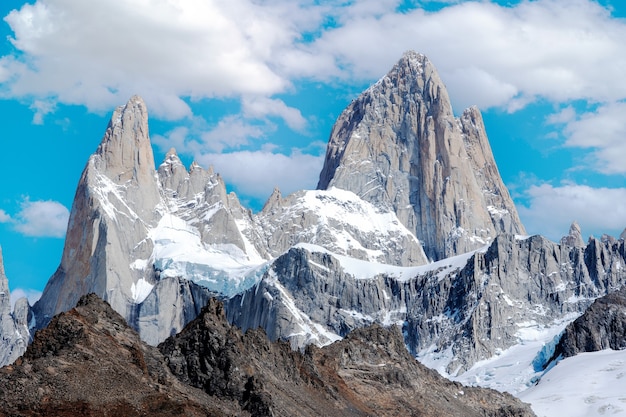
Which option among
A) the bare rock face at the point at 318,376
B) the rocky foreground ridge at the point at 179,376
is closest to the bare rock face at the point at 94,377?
the rocky foreground ridge at the point at 179,376

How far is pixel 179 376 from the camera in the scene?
97.3 metres

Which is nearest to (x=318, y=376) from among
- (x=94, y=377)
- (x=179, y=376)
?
(x=179, y=376)

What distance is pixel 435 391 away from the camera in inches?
6442

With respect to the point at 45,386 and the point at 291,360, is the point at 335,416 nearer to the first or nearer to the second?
the point at 291,360

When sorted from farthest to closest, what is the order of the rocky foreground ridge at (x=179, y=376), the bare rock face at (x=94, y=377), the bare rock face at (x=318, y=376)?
the bare rock face at (x=318, y=376)
the rocky foreground ridge at (x=179, y=376)
the bare rock face at (x=94, y=377)

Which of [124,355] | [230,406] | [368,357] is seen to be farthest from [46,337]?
[368,357]

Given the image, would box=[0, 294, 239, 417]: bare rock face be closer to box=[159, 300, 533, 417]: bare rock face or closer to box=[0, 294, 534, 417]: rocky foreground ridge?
box=[0, 294, 534, 417]: rocky foreground ridge

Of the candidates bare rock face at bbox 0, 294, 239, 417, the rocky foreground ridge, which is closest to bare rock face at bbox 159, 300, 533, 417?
the rocky foreground ridge

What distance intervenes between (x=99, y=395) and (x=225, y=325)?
87.6ft

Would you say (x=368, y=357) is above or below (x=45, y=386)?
above

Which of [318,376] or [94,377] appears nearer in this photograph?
[94,377]

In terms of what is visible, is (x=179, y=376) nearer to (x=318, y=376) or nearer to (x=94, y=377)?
(x=94, y=377)

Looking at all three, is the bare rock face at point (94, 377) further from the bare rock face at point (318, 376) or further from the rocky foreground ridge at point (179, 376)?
the bare rock face at point (318, 376)

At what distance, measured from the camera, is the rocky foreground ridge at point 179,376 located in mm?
77750
